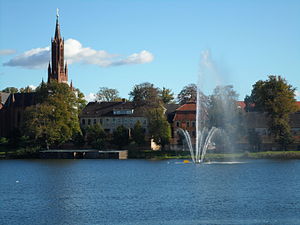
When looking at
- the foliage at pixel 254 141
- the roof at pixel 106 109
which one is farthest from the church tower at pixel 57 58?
the foliage at pixel 254 141

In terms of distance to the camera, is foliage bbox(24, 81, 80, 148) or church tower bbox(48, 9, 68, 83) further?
church tower bbox(48, 9, 68, 83)

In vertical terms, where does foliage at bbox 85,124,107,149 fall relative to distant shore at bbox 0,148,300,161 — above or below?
above

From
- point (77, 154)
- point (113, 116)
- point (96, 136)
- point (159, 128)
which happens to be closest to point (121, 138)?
point (96, 136)

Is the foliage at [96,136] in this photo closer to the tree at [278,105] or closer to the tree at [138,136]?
the tree at [138,136]

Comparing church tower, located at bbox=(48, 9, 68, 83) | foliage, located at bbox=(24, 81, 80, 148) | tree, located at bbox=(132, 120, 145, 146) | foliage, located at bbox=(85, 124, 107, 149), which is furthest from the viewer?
church tower, located at bbox=(48, 9, 68, 83)

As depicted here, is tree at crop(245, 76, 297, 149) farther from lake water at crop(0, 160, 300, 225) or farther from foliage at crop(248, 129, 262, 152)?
lake water at crop(0, 160, 300, 225)

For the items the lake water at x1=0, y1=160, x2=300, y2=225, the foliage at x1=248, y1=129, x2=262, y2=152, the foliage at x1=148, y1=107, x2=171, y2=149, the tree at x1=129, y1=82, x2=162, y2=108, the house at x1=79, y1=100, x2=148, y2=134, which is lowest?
the lake water at x1=0, y1=160, x2=300, y2=225

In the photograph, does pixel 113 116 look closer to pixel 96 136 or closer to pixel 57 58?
pixel 96 136

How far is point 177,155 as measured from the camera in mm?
97688

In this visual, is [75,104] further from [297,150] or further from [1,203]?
[1,203]

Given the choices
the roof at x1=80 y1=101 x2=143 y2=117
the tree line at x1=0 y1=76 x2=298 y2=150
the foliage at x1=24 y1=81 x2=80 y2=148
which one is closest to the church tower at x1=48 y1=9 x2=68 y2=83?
the roof at x1=80 y1=101 x2=143 y2=117

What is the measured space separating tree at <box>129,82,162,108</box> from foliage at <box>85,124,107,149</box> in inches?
599

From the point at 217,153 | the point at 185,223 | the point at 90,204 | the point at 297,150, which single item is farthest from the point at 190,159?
the point at 185,223

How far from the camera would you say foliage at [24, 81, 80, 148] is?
10300 centimetres
